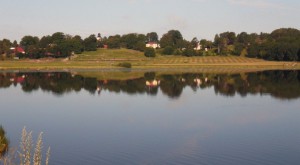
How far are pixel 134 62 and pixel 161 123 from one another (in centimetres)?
10066

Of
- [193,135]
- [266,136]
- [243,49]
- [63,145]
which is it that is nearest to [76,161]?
[63,145]

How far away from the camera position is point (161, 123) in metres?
36.8

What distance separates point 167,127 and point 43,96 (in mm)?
28559

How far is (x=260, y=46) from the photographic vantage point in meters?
154

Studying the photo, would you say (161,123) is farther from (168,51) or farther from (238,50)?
(168,51)

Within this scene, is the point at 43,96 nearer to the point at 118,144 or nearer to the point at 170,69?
the point at 118,144

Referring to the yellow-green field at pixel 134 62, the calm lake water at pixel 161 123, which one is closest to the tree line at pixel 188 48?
the yellow-green field at pixel 134 62

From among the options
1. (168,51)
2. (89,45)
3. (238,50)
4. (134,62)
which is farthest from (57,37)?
(238,50)

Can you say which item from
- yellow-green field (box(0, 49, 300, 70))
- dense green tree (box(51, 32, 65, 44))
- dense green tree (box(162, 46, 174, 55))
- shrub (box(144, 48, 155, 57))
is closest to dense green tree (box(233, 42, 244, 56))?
yellow-green field (box(0, 49, 300, 70))

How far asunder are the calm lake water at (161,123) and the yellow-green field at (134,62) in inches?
2298

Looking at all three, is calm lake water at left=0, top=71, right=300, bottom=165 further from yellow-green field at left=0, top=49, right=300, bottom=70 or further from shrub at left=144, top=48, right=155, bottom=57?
shrub at left=144, top=48, right=155, bottom=57

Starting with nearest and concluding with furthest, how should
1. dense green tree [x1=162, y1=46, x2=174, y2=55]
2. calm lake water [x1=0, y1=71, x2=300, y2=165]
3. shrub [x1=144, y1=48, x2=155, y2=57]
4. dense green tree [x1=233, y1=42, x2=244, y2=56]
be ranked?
calm lake water [x1=0, y1=71, x2=300, y2=165]
shrub [x1=144, y1=48, x2=155, y2=57]
dense green tree [x1=233, y1=42, x2=244, y2=56]
dense green tree [x1=162, y1=46, x2=174, y2=55]

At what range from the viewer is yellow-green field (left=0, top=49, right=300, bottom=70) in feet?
410

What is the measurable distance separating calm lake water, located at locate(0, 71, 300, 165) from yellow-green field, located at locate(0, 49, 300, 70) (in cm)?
5838
